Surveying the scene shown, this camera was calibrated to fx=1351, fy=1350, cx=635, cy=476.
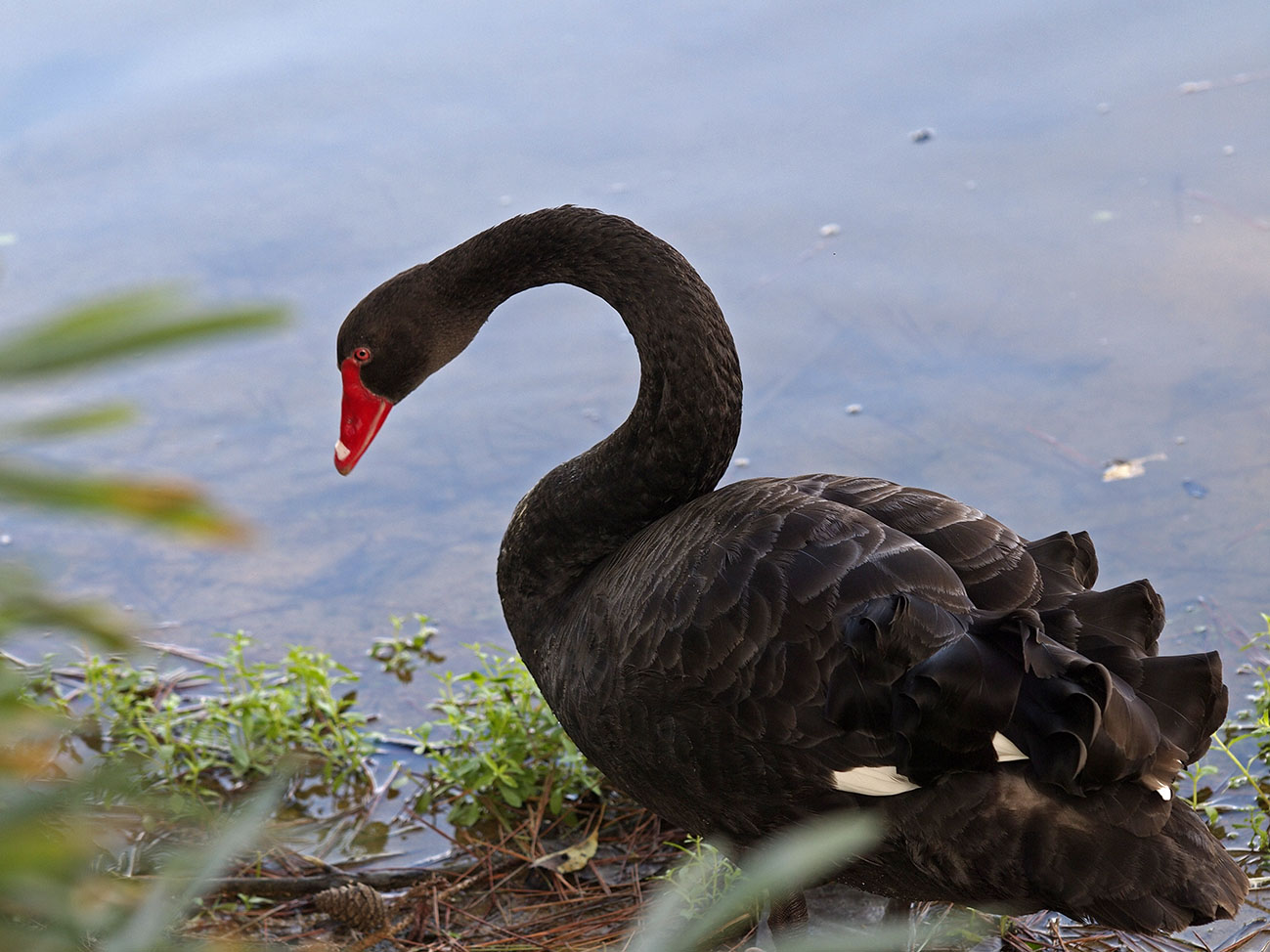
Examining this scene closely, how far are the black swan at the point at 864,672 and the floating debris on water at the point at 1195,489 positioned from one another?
1698 millimetres

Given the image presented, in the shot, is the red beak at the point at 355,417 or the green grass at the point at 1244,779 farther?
the red beak at the point at 355,417

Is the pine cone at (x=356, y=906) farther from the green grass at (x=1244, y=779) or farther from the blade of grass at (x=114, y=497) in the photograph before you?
the blade of grass at (x=114, y=497)

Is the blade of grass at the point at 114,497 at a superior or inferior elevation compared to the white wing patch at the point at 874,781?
superior

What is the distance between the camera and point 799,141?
5273 mm

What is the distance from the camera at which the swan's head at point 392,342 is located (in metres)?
2.78

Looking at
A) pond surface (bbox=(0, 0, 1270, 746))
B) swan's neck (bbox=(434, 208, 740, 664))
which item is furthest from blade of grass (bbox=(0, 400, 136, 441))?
pond surface (bbox=(0, 0, 1270, 746))

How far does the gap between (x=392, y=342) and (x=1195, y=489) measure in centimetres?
225

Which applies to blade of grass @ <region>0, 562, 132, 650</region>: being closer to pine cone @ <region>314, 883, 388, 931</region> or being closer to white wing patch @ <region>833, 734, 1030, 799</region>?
white wing patch @ <region>833, 734, 1030, 799</region>

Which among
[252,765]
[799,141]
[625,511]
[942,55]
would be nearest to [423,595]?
[252,765]

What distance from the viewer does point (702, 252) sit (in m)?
4.72

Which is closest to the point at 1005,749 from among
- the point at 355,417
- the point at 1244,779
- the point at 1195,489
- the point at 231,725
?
the point at 1244,779

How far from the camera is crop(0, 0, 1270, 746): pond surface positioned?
3.88 m

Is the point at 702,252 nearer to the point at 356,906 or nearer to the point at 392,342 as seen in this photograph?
the point at 392,342

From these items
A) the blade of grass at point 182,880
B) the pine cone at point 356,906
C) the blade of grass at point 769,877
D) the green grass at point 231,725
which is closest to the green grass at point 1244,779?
the pine cone at point 356,906
